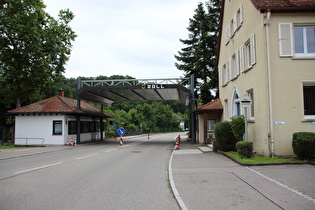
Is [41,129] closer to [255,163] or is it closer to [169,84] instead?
[169,84]

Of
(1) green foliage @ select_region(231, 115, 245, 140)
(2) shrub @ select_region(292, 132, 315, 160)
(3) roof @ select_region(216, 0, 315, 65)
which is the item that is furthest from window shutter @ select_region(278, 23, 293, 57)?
(2) shrub @ select_region(292, 132, 315, 160)

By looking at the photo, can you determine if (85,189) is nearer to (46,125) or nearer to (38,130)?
(46,125)

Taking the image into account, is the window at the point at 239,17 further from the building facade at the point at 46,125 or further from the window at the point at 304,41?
the building facade at the point at 46,125

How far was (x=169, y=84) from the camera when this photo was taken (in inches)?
1035

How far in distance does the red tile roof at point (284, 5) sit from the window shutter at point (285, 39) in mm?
761

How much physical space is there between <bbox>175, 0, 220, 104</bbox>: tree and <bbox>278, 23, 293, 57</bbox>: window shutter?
63.9 ft

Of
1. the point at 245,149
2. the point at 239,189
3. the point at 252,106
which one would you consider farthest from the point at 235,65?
the point at 239,189

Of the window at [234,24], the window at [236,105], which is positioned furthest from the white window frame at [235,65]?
the window at [234,24]

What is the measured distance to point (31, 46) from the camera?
2619 centimetres

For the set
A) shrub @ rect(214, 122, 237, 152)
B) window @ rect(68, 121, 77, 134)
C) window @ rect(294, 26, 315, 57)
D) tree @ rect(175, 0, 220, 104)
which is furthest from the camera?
tree @ rect(175, 0, 220, 104)

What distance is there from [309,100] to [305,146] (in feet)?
9.25

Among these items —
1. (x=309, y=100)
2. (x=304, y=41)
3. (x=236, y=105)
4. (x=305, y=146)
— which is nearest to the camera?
(x=305, y=146)

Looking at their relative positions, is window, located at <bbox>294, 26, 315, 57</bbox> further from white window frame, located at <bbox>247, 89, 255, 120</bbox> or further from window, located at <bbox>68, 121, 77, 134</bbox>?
window, located at <bbox>68, 121, 77, 134</bbox>

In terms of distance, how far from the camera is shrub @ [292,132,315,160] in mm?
10797
